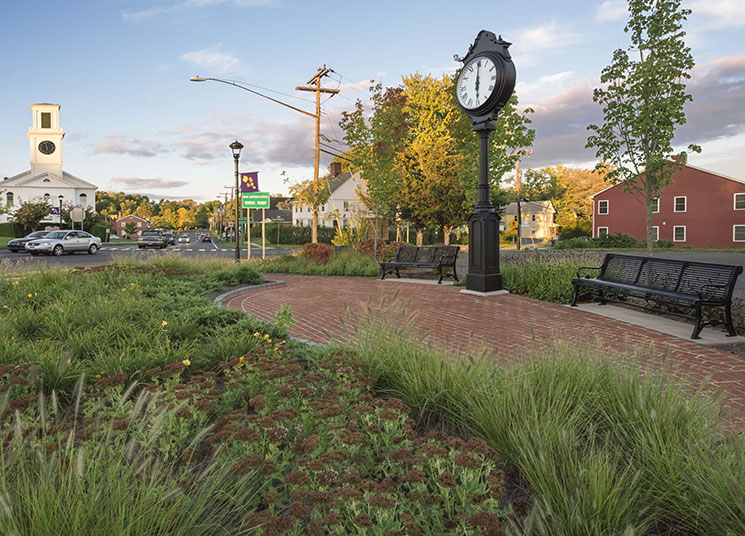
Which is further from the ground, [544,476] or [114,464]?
[114,464]

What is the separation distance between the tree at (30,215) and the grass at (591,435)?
57.2 m

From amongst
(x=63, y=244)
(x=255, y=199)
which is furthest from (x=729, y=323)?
(x=63, y=244)

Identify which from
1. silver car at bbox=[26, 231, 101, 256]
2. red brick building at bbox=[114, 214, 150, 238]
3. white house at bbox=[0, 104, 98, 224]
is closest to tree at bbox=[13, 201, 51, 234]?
silver car at bbox=[26, 231, 101, 256]

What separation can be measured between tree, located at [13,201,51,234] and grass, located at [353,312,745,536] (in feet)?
188

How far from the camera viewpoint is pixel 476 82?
37.0 feet

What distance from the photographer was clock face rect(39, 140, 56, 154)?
82062 millimetres

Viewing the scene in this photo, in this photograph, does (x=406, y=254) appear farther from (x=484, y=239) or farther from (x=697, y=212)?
(x=697, y=212)

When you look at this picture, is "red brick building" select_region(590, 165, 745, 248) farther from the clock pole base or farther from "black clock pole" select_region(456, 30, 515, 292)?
the clock pole base

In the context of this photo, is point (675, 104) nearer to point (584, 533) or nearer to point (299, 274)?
point (584, 533)

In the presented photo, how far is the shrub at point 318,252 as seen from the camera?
705 inches

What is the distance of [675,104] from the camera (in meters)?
9.12

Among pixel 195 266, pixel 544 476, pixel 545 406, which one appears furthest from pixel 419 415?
pixel 195 266

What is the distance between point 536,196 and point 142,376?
301ft

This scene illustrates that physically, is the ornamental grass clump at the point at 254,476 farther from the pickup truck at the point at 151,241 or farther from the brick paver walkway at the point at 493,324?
the pickup truck at the point at 151,241
